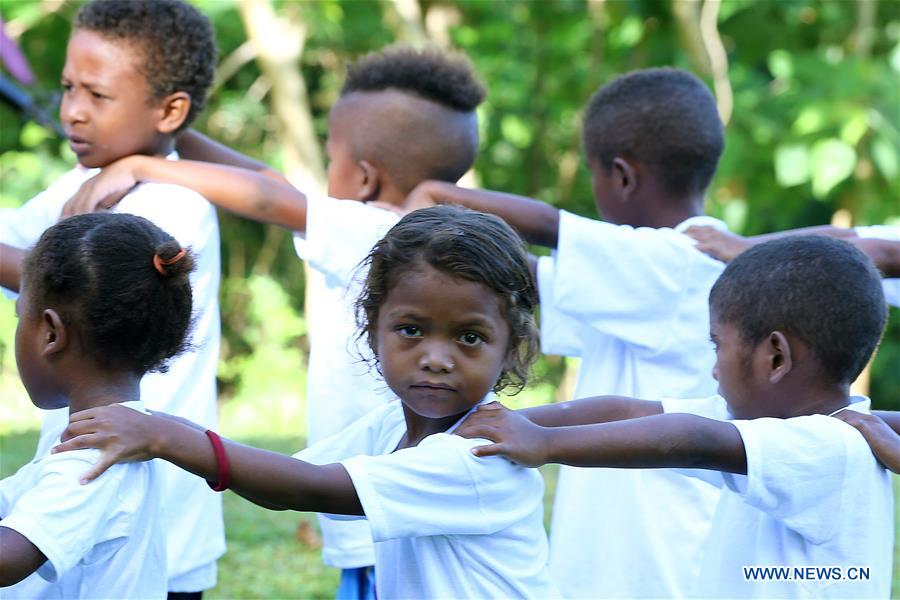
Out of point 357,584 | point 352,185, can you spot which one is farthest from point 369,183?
point 357,584

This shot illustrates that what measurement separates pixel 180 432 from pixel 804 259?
1390mm

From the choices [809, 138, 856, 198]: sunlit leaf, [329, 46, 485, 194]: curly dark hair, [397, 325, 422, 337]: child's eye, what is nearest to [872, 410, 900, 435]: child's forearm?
[397, 325, 422, 337]: child's eye

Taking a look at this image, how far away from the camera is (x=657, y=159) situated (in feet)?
11.7

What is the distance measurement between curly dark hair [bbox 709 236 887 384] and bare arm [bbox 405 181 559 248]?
84 cm

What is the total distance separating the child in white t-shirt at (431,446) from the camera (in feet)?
6.66

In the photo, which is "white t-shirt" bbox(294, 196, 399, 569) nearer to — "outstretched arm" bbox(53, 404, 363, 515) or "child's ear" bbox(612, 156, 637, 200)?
"child's ear" bbox(612, 156, 637, 200)

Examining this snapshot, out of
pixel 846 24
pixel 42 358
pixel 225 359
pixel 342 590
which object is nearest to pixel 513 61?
pixel 846 24

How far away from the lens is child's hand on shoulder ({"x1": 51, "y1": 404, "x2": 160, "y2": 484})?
1.99 meters

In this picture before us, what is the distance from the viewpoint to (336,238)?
311cm

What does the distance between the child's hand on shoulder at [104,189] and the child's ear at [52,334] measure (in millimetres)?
766

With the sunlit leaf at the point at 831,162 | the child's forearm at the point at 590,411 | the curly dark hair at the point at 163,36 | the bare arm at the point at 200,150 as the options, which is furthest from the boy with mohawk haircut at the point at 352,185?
the sunlit leaf at the point at 831,162

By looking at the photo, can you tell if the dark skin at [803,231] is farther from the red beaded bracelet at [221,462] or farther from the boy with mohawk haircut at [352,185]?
the red beaded bracelet at [221,462]

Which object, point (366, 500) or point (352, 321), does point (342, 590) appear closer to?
point (352, 321)

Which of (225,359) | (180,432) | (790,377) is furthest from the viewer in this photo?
(225,359)
